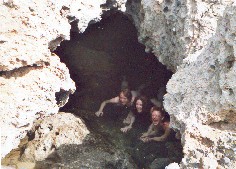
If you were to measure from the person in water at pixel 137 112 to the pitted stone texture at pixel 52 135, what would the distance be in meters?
1.11

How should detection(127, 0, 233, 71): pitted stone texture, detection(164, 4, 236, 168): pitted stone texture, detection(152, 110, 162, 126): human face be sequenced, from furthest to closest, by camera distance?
detection(152, 110, 162, 126): human face < detection(127, 0, 233, 71): pitted stone texture < detection(164, 4, 236, 168): pitted stone texture

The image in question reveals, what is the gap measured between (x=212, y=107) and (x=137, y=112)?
3329 mm

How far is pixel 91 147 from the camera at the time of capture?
5574 mm

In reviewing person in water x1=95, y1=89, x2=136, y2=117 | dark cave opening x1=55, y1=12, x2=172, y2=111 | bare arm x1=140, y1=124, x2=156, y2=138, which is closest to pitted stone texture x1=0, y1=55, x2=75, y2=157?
person in water x1=95, y1=89, x2=136, y2=117

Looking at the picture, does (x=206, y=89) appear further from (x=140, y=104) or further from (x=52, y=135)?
(x=52, y=135)

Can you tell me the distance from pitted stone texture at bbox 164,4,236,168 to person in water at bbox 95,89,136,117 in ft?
9.13

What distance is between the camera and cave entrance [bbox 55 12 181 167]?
24.0 ft

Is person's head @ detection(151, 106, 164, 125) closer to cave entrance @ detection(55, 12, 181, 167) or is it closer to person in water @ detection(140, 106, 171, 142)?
person in water @ detection(140, 106, 171, 142)

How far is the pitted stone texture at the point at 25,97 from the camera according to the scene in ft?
13.5

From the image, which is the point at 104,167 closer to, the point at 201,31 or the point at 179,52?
the point at 179,52

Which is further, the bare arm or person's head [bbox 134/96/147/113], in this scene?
person's head [bbox 134/96/147/113]

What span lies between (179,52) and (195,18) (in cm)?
67

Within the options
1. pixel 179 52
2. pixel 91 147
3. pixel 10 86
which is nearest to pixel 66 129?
pixel 91 147

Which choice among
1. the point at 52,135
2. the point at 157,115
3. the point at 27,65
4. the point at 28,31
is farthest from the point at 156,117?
the point at 28,31
